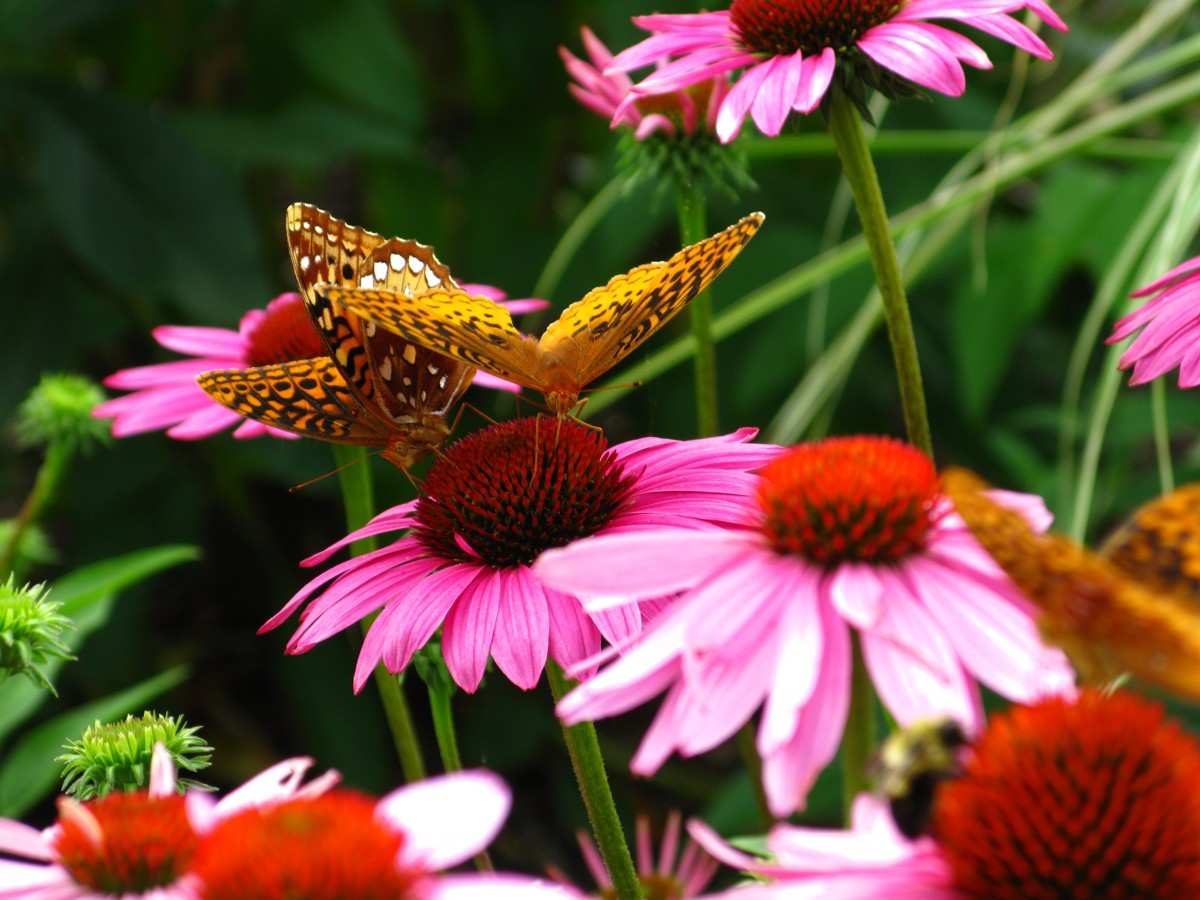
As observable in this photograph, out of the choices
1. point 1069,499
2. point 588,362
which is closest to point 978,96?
point 1069,499

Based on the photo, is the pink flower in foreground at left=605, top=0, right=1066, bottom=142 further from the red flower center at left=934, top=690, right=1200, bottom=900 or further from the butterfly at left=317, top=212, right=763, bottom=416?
the red flower center at left=934, top=690, right=1200, bottom=900

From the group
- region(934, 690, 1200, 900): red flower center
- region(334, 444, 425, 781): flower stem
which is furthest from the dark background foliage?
region(934, 690, 1200, 900): red flower center

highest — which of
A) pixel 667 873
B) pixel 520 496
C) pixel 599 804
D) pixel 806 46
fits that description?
pixel 806 46

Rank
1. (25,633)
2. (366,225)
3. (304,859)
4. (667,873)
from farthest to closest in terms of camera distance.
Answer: (366,225) < (667,873) < (25,633) < (304,859)

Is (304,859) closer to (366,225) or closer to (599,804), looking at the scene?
(599,804)

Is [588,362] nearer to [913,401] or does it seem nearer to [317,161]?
[913,401]

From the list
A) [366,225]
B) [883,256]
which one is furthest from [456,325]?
[366,225]

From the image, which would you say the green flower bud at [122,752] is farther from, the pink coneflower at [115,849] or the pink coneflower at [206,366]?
the pink coneflower at [206,366]

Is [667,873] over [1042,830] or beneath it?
beneath
